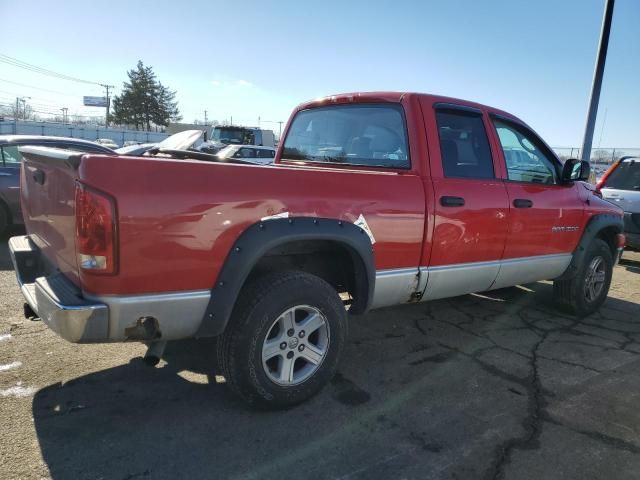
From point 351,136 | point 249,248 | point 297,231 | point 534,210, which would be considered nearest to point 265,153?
point 351,136

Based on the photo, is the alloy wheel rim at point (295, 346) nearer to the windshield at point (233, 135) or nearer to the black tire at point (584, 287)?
the black tire at point (584, 287)

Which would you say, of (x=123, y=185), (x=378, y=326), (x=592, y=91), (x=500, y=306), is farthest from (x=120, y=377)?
(x=592, y=91)

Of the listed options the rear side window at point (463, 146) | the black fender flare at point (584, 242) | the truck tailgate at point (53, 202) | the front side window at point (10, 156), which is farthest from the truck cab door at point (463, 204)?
the front side window at point (10, 156)

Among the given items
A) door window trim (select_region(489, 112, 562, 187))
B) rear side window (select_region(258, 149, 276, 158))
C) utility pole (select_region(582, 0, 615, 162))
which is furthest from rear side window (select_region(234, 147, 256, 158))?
door window trim (select_region(489, 112, 562, 187))

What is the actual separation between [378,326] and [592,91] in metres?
8.06

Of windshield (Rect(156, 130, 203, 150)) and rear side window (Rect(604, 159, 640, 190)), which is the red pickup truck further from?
rear side window (Rect(604, 159, 640, 190))

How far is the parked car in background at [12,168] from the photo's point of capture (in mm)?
7027

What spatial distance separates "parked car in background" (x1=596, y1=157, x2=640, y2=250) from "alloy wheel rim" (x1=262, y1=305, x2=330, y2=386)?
612 centimetres

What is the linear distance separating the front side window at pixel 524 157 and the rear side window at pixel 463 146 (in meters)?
0.24

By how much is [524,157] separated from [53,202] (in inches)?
147

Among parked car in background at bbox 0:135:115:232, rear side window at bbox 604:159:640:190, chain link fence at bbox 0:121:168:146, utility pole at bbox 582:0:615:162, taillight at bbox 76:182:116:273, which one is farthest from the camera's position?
chain link fence at bbox 0:121:168:146

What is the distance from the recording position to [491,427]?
2865mm

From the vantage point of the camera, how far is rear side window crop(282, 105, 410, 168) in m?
3.60

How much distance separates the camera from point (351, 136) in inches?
156
